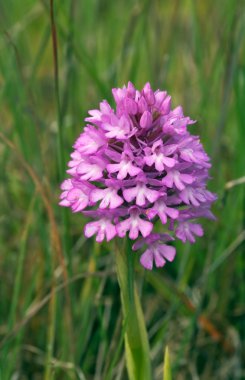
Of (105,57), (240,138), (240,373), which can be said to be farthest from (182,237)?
(105,57)

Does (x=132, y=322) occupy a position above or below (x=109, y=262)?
below

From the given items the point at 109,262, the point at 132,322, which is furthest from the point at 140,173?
the point at 109,262

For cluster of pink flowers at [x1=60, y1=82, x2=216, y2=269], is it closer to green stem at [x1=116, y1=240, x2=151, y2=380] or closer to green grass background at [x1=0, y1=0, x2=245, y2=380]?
green stem at [x1=116, y1=240, x2=151, y2=380]

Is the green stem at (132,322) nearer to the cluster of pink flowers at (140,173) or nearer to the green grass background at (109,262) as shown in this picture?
the cluster of pink flowers at (140,173)

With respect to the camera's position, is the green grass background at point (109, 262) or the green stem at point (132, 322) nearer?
the green stem at point (132, 322)

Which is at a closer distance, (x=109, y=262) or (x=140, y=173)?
(x=140, y=173)

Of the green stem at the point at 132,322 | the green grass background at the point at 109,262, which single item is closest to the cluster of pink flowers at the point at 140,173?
the green stem at the point at 132,322

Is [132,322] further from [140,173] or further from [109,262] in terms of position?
[109,262]
